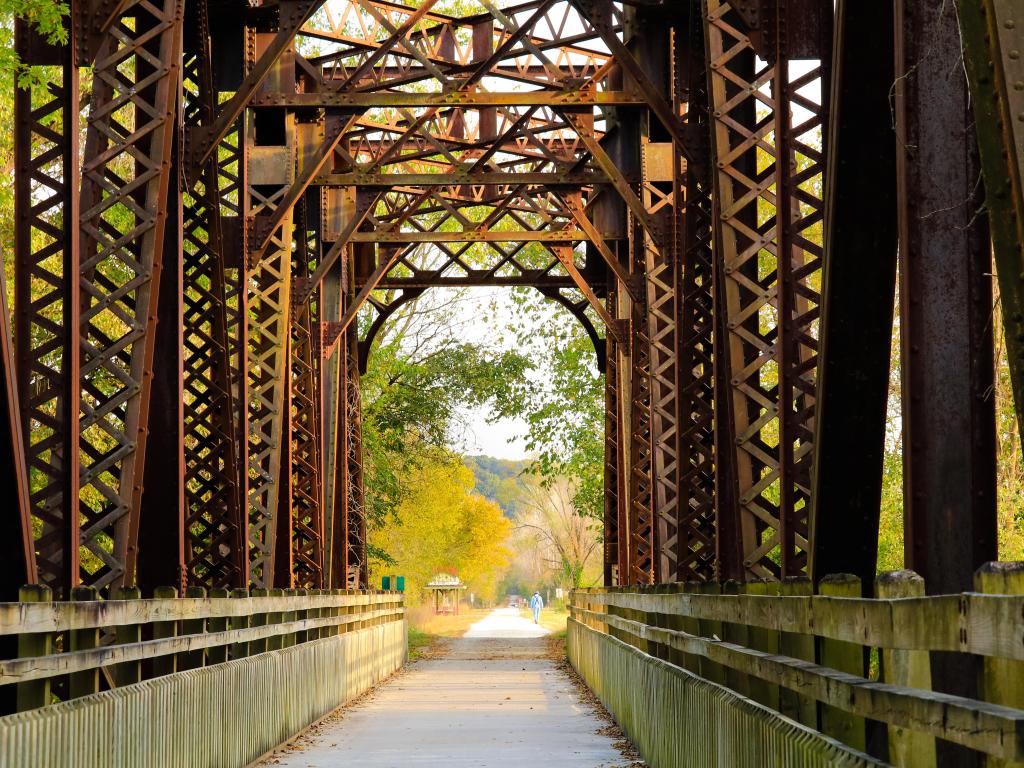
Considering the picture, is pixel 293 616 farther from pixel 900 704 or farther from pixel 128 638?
pixel 900 704

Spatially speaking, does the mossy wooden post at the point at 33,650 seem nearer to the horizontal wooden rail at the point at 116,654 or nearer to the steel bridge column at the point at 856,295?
the horizontal wooden rail at the point at 116,654

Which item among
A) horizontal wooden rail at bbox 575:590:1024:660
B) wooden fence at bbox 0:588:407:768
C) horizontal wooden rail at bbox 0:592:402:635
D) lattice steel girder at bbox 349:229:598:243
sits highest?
lattice steel girder at bbox 349:229:598:243

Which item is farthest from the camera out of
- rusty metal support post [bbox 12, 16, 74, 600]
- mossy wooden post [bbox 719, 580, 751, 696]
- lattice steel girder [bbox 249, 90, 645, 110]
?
lattice steel girder [bbox 249, 90, 645, 110]

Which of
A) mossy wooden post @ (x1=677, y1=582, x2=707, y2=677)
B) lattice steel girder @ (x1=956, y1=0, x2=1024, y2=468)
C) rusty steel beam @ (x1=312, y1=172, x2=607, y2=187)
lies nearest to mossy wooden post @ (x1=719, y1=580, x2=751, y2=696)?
mossy wooden post @ (x1=677, y1=582, x2=707, y2=677)

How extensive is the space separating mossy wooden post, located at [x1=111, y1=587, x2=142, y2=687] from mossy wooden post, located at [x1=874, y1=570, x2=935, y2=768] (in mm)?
4749

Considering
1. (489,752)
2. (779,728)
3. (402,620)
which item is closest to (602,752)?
(489,752)

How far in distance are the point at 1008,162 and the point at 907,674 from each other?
1285mm

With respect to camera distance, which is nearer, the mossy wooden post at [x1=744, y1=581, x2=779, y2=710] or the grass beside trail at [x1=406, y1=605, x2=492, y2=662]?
the mossy wooden post at [x1=744, y1=581, x2=779, y2=710]

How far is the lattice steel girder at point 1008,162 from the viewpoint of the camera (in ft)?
13.3

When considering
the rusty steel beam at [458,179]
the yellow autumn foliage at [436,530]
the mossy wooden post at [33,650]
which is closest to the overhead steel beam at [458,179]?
the rusty steel beam at [458,179]

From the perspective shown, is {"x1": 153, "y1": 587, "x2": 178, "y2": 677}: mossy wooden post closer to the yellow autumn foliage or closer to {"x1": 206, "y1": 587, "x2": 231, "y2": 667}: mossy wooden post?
{"x1": 206, "y1": 587, "x2": 231, "y2": 667}: mossy wooden post

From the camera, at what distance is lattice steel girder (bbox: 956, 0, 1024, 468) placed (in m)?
4.05

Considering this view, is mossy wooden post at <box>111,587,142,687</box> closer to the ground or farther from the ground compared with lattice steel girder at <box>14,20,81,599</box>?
closer to the ground

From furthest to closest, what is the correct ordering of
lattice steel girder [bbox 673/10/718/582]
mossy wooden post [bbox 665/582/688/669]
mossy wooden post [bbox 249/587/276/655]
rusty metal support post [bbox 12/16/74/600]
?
lattice steel girder [bbox 673/10/718/582] → mossy wooden post [bbox 249/587/276/655] → mossy wooden post [bbox 665/582/688/669] → rusty metal support post [bbox 12/16/74/600]
